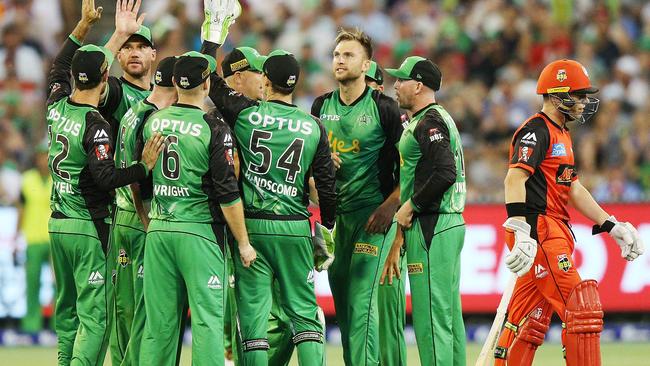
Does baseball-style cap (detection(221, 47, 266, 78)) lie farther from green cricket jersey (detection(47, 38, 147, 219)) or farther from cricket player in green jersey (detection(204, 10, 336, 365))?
green cricket jersey (detection(47, 38, 147, 219))

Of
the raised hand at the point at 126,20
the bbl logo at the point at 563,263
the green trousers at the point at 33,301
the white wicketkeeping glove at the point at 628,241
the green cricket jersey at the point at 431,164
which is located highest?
the raised hand at the point at 126,20

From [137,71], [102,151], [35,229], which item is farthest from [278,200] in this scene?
[35,229]

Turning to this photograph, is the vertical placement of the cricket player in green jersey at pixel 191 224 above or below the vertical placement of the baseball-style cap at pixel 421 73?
below

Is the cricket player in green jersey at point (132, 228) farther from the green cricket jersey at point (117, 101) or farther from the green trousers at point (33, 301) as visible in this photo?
the green trousers at point (33, 301)

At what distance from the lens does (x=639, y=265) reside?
1398 cm

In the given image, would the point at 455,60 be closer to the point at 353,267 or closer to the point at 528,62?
the point at 528,62

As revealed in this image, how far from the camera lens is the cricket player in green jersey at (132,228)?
9227 mm

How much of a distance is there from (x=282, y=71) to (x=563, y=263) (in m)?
2.66

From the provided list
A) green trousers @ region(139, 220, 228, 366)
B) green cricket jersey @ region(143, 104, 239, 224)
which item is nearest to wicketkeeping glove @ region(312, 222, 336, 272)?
green trousers @ region(139, 220, 228, 366)

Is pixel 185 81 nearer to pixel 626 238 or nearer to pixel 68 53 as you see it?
pixel 68 53

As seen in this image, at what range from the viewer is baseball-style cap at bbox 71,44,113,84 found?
9.07m

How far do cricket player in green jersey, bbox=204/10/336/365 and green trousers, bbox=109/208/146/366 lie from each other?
1.13 metres

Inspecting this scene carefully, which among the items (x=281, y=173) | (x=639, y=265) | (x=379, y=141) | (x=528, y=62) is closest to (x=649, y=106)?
(x=528, y=62)

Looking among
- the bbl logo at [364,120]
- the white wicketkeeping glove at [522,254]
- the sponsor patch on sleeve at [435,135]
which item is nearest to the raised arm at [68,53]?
the bbl logo at [364,120]
